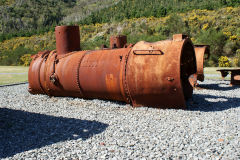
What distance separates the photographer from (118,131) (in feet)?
15.4

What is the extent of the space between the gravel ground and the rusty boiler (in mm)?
425

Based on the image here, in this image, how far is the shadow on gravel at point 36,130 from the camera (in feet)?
13.7

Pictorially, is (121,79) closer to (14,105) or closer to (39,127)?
(39,127)

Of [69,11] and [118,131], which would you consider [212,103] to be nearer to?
[118,131]

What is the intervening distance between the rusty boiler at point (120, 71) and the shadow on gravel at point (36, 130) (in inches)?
60.6

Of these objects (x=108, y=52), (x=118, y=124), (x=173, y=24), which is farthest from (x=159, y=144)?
(x=173, y=24)

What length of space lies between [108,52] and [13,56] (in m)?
38.3

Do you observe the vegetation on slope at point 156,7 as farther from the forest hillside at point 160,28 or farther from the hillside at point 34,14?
the hillside at point 34,14

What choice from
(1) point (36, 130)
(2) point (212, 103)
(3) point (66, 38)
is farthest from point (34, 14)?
(1) point (36, 130)

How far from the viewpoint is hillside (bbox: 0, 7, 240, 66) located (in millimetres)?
25891

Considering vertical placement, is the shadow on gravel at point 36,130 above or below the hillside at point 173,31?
below

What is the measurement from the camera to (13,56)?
133 ft

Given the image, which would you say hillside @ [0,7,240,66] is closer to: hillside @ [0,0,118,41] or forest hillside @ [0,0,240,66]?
forest hillside @ [0,0,240,66]

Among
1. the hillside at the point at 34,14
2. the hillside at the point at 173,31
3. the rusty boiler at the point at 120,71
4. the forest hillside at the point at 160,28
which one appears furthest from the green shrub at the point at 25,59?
the hillside at the point at 34,14
